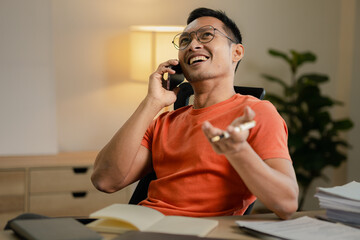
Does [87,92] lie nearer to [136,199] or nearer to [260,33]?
[260,33]

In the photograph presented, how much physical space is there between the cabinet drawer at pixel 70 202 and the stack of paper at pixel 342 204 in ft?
6.70

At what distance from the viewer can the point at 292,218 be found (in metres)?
1.42

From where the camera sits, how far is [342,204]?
1.35 m

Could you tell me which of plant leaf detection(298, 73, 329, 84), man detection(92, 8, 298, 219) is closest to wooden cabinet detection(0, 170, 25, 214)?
man detection(92, 8, 298, 219)

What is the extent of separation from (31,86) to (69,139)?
20.9 inches

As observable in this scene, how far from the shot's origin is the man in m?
1.37

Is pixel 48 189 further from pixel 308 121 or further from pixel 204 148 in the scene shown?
pixel 308 121

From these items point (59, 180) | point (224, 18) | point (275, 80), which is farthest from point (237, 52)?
point (275, 80)

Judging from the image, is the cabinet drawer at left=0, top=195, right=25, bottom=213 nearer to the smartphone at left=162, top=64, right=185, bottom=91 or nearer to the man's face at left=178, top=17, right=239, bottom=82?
the smartphone at left=162, top=64, right=185, bottom=91

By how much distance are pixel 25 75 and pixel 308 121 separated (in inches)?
86.3

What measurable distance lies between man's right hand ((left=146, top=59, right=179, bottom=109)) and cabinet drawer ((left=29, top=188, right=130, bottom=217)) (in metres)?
1.53

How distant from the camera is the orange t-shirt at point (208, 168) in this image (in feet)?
4.93

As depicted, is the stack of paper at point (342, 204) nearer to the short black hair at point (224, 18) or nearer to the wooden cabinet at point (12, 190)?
the short black hair at point (224, 18)

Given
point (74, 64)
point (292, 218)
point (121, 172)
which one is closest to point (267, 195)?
point (292, 218)
